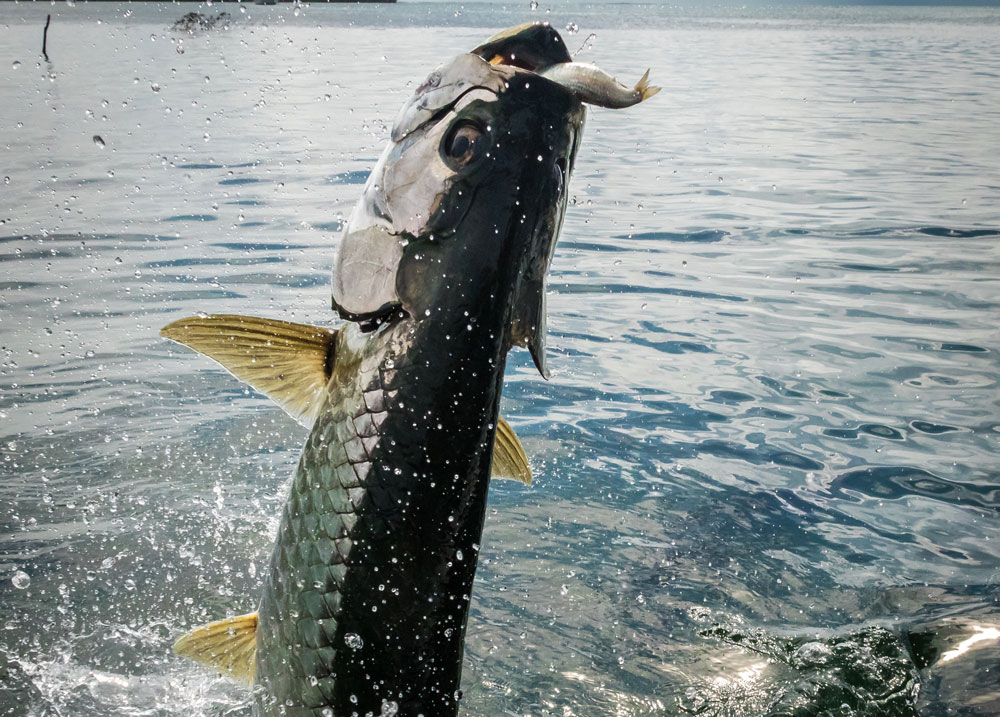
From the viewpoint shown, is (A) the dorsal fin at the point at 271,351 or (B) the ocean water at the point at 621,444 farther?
(B) the ocean water at the point at 621,444

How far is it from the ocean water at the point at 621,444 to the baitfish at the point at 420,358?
1556 millimetres

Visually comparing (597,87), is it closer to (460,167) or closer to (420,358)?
(460,167)

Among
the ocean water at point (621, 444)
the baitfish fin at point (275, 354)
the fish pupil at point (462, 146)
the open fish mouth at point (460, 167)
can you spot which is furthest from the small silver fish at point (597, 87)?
the ocean water at point (621, 444)

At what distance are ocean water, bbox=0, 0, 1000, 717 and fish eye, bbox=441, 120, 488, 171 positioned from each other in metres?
1.70

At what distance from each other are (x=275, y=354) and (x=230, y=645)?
0.87 metres

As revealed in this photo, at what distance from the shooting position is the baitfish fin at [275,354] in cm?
251

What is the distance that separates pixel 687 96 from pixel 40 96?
18.4 meters

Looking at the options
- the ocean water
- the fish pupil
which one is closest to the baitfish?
the fish pupil

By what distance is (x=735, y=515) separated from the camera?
5656mm

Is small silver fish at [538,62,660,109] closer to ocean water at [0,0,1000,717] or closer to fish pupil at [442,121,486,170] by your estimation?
fish pupil at [442,121,486,170]

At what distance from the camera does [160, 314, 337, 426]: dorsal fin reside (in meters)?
2.51

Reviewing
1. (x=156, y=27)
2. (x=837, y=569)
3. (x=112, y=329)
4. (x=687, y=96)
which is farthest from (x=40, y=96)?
(x=156, y=27)

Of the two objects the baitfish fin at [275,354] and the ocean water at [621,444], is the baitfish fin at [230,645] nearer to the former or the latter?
the baitfish fin at [275,354]

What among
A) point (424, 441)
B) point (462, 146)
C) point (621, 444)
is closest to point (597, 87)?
point (462, 146)
